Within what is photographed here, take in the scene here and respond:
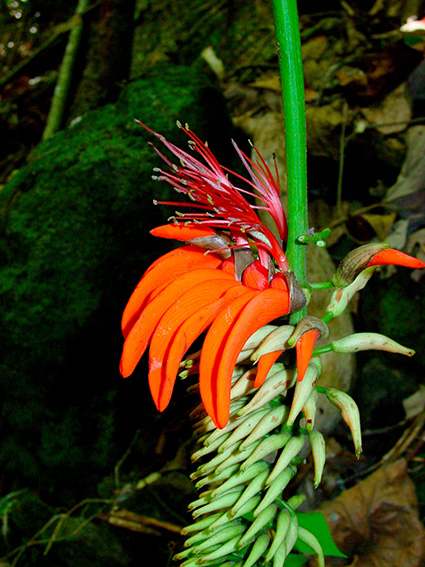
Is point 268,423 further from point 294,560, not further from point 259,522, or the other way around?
point 294,560

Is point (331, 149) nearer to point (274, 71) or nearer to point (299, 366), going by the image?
point (274, 71)

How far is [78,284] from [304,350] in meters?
1.13

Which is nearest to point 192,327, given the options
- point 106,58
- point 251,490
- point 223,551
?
point 251,490

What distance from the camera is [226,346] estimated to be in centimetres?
63

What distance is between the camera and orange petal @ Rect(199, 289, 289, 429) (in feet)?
2.05

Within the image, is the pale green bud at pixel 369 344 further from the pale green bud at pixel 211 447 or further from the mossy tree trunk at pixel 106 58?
the mossy tree trunk at pixel 106 58

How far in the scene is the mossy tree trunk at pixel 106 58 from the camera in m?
2.73

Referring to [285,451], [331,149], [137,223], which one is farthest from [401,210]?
[285,451]

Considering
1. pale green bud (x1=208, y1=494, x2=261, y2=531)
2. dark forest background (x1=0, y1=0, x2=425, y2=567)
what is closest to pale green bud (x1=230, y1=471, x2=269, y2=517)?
pale green bud (x1=208, y1=494, x2=261, y2=531)

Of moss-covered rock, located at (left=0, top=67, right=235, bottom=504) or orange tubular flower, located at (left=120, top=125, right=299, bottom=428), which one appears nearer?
orange tubular flower, located at (left=120, top=125, right=299, bottom=428)

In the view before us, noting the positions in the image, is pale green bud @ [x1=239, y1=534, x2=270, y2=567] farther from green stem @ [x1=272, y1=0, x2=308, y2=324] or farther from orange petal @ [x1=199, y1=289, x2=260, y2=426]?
green stem @ [x1=272, y1=0, x2=308, y2=324]

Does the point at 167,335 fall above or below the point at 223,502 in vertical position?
above

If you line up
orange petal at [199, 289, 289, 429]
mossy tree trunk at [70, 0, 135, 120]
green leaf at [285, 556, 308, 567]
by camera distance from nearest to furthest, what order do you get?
1. orange petal at [199, 289, 289, 429]
2. green leaf at [285, 556, 308, 567]
3. mossy tree trunk at [70, 0, 135, 120]

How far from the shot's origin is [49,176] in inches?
71.4
